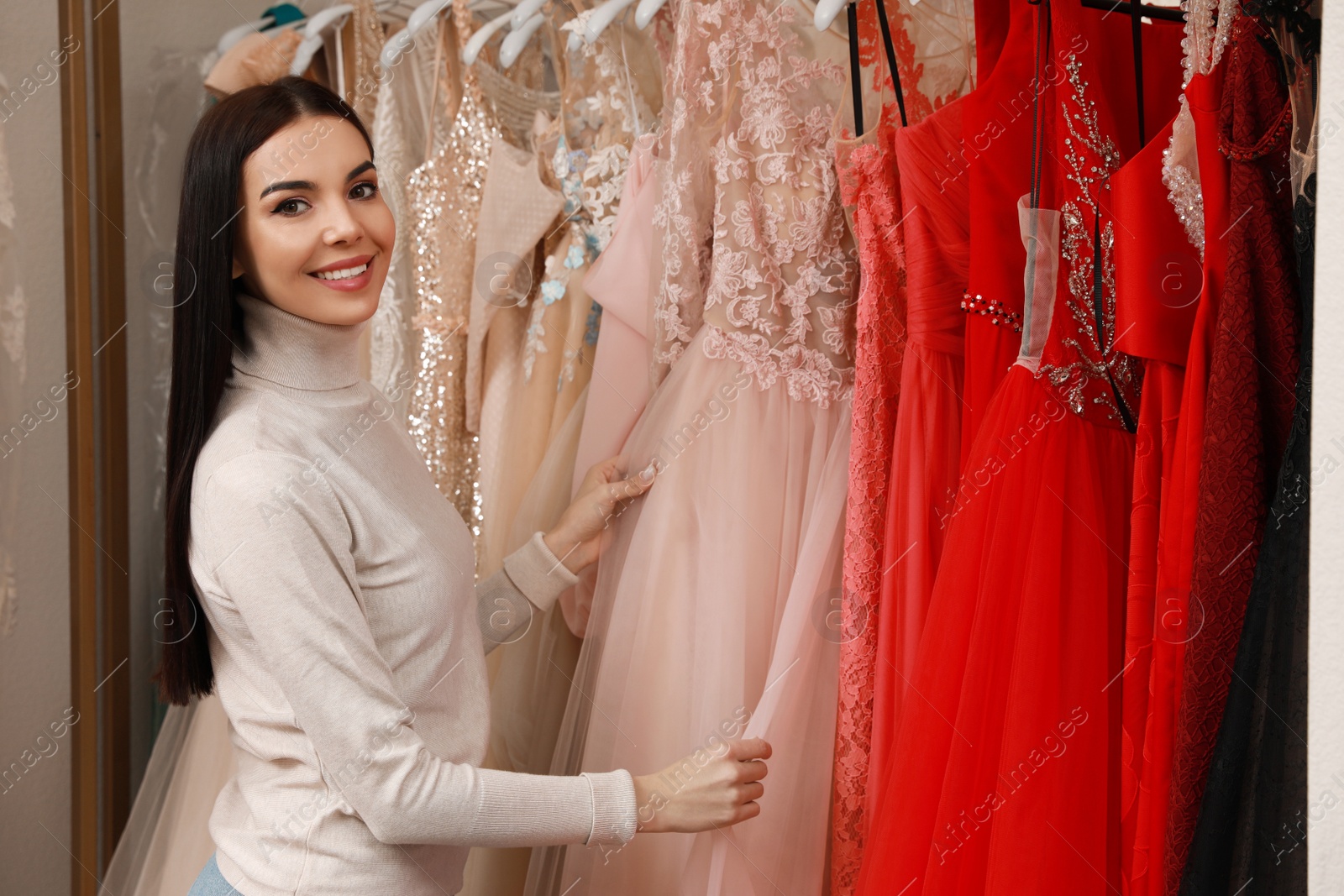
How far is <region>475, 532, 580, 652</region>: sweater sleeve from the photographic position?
1333 millimetres

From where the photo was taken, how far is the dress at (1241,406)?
30.1 inches

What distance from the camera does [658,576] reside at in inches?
49.1

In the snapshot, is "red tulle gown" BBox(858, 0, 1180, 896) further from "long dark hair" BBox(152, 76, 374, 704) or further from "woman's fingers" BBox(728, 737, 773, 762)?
"long dark hair" BBox(152, 76, 374, 704)

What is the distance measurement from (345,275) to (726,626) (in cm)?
57

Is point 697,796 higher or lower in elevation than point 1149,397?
lower

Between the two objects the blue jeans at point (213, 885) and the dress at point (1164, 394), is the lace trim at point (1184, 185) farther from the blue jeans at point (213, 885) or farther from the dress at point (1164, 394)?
the blue jeans at point (213, 885)

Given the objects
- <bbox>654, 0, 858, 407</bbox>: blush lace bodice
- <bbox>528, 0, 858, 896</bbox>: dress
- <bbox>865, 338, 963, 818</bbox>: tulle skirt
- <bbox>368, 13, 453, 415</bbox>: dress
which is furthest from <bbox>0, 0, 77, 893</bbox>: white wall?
<bbox>865, 338, 963, 818</bbox>: tulle skirt

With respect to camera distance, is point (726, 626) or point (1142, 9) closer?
point (1142, 9)

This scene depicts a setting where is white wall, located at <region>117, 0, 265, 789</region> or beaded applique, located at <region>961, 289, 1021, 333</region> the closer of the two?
beaded applique, located at <region>961, 289, 1021, 333</region>

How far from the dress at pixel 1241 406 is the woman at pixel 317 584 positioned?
42cm

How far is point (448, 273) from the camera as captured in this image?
1603 mm

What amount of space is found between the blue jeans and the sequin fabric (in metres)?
0.62

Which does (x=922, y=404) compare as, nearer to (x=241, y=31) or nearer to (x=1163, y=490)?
(x=1163, y=490)

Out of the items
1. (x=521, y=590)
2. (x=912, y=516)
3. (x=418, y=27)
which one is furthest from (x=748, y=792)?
(x=418, y=27)
